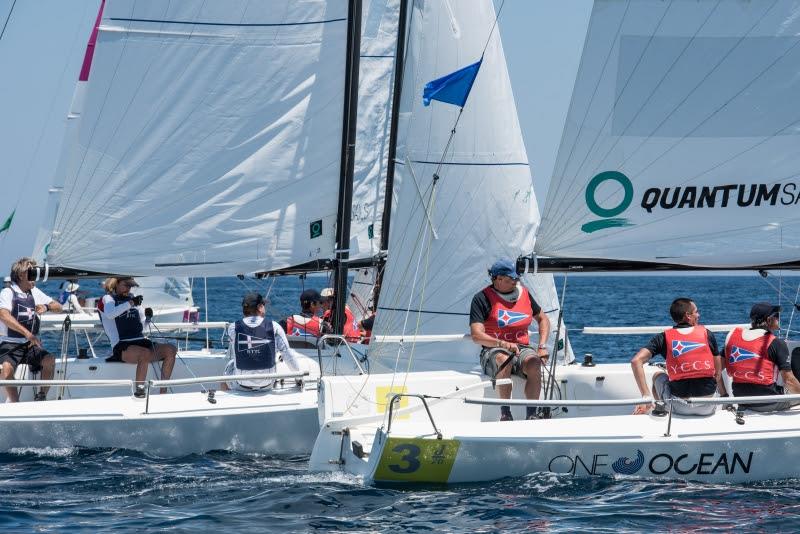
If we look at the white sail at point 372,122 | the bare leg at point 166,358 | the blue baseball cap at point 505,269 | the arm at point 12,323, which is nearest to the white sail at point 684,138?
the blue baseball cap at point 505,269

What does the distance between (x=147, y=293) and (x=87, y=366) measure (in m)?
13.7

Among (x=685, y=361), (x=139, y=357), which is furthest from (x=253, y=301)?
(x=685, y=361)

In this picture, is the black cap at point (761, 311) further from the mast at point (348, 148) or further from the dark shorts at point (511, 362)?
the mast at point (348, 148)

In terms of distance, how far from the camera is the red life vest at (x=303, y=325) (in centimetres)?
1316

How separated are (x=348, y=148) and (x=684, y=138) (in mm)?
4525

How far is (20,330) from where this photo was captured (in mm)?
10797

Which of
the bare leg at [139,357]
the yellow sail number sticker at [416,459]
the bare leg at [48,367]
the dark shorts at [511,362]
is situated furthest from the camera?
the bare leg at [139,357]

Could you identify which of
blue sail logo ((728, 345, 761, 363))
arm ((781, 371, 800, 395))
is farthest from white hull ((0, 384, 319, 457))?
arm ((781, 371, 800, 395))

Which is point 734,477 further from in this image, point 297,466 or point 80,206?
point 80,206

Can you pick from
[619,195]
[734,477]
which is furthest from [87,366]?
[734,477]

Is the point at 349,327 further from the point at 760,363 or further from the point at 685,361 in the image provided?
the point at 760,363

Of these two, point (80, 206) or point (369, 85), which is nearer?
point (80, 206)

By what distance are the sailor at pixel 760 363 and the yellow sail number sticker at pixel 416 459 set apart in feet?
7.84

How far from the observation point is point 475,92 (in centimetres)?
1233
